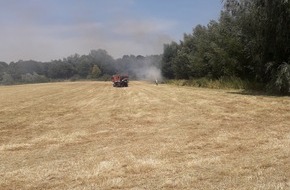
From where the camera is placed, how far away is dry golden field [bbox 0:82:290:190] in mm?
7352

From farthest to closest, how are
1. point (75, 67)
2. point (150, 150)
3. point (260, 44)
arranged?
point (75, 67) → point (260, 44) → point (150, 150)

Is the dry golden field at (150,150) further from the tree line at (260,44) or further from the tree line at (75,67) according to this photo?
the tree line at (75,67)

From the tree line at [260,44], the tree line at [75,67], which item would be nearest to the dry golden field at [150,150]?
the tree line at [260,44]

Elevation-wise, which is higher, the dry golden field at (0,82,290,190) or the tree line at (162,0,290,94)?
the tree line at (162,0,290,94)

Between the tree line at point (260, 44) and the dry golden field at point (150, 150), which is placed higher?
the tree line at point (260, 44)

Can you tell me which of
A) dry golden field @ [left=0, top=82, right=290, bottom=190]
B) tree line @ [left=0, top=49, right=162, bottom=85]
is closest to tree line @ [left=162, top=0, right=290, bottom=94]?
dry golden field @ [left=0, top=82, right=290, bottom=190]

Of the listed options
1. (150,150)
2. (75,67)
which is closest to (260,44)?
(150,150)

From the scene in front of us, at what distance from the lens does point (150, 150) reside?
971 centimetres

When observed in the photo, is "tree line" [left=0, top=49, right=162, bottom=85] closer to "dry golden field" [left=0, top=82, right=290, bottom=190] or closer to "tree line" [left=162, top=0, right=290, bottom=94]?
"tree line" [left=162, top=0, right=290, bottom=94]

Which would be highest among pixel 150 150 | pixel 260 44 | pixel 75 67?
pixel 260 44

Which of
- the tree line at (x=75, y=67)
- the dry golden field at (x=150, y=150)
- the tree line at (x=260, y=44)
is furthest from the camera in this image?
the tree line at (x=75, y=67)

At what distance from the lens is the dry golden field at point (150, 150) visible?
735cm

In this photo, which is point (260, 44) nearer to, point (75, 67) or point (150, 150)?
point (150, 150)

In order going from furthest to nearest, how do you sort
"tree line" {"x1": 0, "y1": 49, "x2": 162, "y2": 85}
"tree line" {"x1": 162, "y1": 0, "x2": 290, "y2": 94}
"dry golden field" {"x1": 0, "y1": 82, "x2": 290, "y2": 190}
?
"tree line" {"x1": 0, "y1": 49, "x2": 162, "y2": 85}
"tree line" {"x1": 162, "y1": 0, "x2": 290, "y2": 94}
"dry golden field" {"x1": 0, "y1": 82, "x2": 290, "y2": 190}
